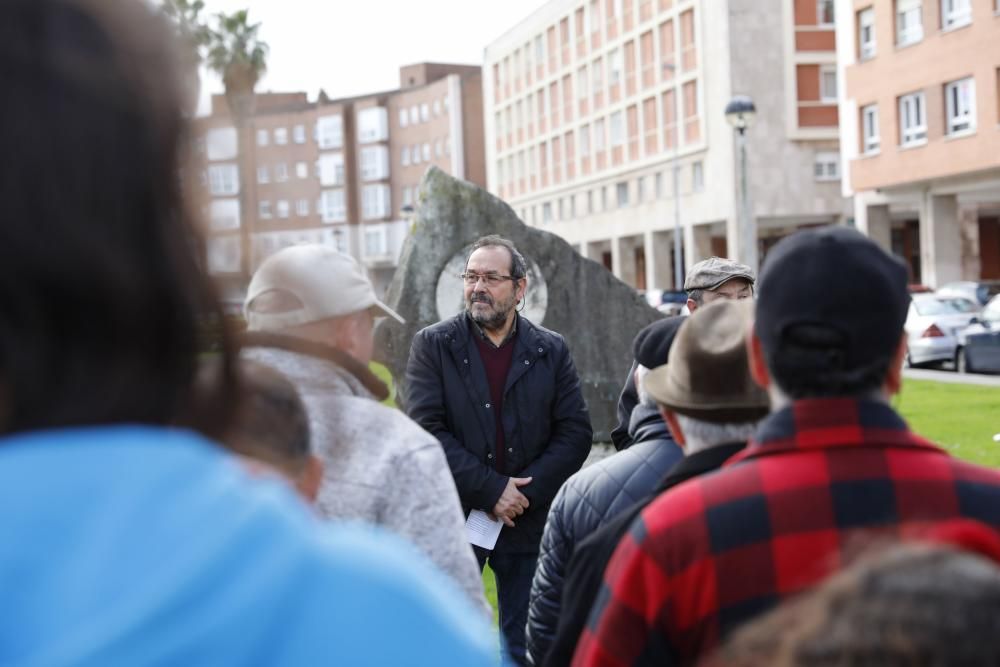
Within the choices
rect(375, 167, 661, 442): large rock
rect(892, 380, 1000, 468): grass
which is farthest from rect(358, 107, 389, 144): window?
rect(375, 167, 661, 442): large rock

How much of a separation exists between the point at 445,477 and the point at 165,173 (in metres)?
1.67

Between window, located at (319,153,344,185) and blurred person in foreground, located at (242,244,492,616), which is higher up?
window, located at (319,153,344,185)

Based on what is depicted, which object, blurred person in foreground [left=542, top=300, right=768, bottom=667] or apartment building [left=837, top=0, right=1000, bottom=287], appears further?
apartment building [left=837, top=0, right=1000, bottom=287]

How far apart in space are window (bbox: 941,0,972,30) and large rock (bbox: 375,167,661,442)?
2962 centimetres

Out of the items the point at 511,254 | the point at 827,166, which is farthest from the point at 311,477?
the point at 827,166

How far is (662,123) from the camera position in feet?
189

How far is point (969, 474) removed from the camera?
6.90 ft

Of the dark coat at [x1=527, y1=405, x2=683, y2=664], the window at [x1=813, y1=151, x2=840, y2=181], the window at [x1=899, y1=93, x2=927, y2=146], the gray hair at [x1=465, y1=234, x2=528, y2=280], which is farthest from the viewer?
the window at [x1=813, y1=151, x2=840, y2=181]

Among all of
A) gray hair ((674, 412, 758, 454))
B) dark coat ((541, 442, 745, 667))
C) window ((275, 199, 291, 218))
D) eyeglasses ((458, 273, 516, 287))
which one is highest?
window ((275, 199, 291, 218))

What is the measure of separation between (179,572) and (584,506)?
266 centimetres

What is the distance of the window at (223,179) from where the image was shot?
120 cm

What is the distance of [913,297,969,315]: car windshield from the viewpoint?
25172 millimetres

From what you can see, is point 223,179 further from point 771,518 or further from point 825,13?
point 825,13

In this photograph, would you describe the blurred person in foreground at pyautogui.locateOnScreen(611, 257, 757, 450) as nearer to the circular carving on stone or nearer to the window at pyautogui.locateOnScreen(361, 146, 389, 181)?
the circular carving on stone
